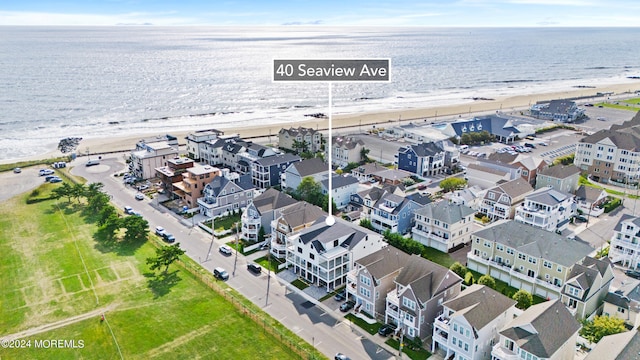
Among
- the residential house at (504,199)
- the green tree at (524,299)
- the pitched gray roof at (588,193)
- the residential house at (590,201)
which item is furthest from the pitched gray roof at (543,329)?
the pitched gray roof at (588,193)

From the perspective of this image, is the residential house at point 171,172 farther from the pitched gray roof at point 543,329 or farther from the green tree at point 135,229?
the pitched gray roof at point 543,329

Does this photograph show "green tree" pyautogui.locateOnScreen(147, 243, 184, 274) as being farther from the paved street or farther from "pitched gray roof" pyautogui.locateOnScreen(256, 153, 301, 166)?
"pitched gray roof" pyautogui.locateOnScreen(256, 153, 301, 166)

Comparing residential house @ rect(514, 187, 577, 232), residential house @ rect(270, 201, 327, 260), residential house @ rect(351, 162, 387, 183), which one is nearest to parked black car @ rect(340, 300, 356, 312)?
residential house @ rect(270, 201, 327, 260)

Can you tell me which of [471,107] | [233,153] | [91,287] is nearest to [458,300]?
[91,287]

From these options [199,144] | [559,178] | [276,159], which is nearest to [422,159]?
[559,178]

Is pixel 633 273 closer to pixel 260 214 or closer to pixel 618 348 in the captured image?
pixel 618 348

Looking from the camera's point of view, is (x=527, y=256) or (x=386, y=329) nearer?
(x=386, y=329)

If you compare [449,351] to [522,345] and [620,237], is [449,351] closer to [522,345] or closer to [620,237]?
[522,345]
